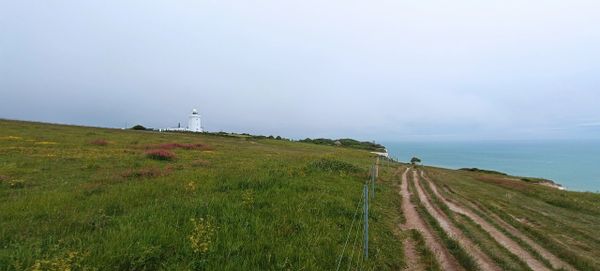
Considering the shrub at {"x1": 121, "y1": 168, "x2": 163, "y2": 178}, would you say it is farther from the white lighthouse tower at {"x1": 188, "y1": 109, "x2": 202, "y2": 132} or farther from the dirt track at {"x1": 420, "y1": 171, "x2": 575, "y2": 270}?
the white lighthouse tower at {"x1": 188, "y1": 109, "x2": 202, "y2": 132}

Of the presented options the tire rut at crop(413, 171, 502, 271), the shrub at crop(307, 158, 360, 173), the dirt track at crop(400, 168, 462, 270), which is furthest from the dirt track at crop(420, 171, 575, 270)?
the shrub at crop(307, 158, 360, 173)

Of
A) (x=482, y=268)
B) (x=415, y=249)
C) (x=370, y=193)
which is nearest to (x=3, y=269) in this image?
(x=415, y=249)

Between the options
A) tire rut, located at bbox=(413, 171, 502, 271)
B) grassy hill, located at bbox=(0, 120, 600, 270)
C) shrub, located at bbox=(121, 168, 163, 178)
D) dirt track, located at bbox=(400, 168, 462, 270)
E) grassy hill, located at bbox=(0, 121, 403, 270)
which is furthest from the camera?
shrub, located at bbox=(121, 168, 163, 178)

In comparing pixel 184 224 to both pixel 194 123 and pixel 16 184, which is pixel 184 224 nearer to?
pixel 16 184

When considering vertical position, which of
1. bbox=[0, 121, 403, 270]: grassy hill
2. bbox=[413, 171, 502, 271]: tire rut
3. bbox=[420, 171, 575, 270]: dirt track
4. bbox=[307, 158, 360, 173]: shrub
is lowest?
bbox=[420, 171, 575, 270]: dirt track

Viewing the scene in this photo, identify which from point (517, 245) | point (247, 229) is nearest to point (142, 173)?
point (247, 229)

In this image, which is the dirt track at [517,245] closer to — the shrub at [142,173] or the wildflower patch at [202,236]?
the wildflower patch at [202,236]

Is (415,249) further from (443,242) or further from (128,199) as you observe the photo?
(128,199)

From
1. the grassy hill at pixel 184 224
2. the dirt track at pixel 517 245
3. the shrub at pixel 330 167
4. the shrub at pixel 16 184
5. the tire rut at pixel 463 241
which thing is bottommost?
the dirt track at pixel 517 245

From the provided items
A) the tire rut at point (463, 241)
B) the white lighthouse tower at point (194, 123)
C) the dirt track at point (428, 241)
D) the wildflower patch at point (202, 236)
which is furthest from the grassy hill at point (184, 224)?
the white lighthouse tower at point (194, 123)

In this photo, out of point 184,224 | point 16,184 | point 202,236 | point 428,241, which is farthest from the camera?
point 16,184

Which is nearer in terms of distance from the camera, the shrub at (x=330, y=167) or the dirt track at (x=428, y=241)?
the dirt track at (x=428, y=241)

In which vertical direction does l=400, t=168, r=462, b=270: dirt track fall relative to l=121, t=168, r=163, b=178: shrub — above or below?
below

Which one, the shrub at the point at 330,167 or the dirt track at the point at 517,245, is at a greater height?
the shrub at the point at 330,167
